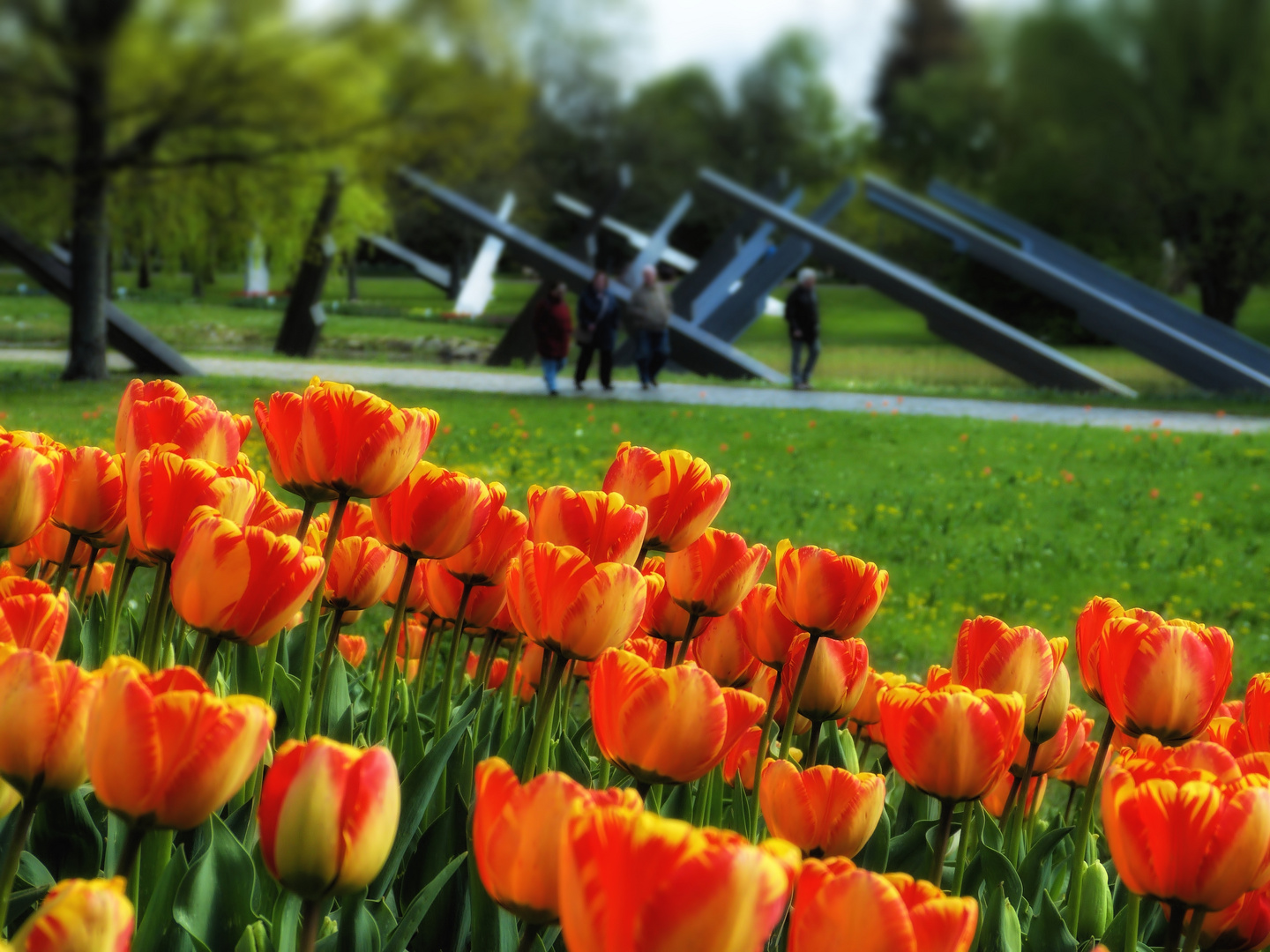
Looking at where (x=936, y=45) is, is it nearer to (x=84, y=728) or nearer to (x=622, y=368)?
(x=622, y=368)

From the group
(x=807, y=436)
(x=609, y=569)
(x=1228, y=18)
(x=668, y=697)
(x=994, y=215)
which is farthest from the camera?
(x=1228, y=18)

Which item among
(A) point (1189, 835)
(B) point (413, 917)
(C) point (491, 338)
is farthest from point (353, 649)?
(C) point (491, 338)

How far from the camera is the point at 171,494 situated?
1.26m

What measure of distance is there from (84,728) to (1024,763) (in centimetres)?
118

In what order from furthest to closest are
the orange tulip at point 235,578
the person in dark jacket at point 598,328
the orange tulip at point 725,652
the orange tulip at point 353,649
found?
the person in dark jacket at point 598,328
the orange tulip at point 353,649
the orange tulip at point 725,652
the orange tulip at point 235,578

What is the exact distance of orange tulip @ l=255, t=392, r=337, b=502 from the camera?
137 centimetres

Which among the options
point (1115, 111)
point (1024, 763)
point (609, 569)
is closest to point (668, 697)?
point (609, 569)

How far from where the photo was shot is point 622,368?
1989 centimetres

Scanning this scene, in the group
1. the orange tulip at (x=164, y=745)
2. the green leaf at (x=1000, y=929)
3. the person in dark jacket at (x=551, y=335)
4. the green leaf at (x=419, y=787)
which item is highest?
the person in dark jacket at (x=551, y=335)

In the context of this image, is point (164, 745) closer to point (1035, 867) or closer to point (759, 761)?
point (759, 761)

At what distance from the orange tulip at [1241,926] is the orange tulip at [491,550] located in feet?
2.78

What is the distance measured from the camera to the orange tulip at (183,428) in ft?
5.06

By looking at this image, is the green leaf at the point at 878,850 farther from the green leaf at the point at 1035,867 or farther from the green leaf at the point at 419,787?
the green leaf at the point at 419,787

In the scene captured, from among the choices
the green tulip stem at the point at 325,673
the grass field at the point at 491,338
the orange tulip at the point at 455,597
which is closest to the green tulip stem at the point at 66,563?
the green tulip stem at the point at 325,673
